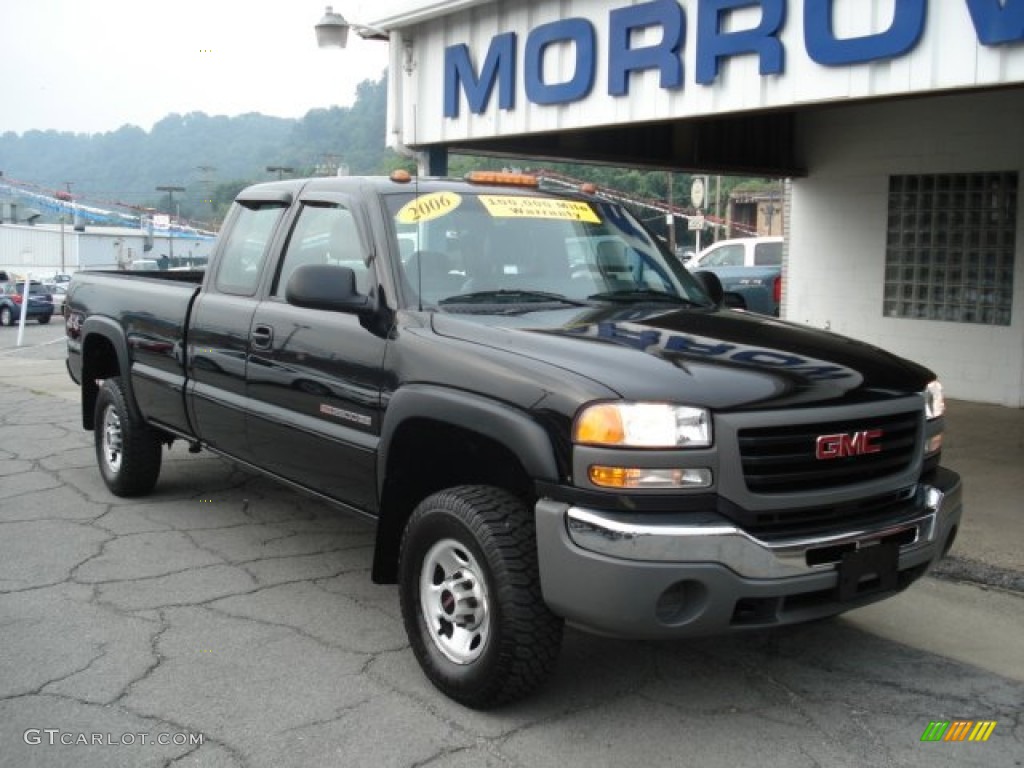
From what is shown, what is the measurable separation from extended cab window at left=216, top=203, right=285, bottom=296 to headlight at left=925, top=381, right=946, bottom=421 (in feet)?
10.4

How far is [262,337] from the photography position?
4.87m

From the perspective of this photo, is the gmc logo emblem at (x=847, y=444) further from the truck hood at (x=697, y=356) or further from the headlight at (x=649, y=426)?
the headlight at (x=649, y=426)

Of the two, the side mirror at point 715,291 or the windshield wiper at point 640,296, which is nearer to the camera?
the windshield wiper at point 640,296

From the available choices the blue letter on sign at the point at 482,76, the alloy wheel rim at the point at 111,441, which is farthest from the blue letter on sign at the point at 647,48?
the alloy wheel rim at the point at 111,441

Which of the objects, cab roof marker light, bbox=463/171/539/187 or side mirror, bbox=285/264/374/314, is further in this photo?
cab roof marker light, bbox=463/171/539/187

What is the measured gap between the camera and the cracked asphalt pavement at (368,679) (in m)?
3.39

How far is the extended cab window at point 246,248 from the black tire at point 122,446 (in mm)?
1416

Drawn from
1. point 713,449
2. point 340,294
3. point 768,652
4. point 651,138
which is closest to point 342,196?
point 340,294

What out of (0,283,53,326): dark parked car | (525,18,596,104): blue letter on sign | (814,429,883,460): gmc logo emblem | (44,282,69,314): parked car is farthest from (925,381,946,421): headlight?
(44,282,69,314): parked car

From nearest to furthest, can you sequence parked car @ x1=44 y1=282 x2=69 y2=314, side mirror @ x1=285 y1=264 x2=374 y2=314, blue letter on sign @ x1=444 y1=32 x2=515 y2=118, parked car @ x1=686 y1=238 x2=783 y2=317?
1. side mirror @ x1=285 y1=264 x2=374 y2=314
2. blue letter on sign @ x1=444 y1=32 x2=515 y2=118
3. parked car @ x1=686 y1=238 x2=783 y2=317
4. parked car @ x1=44 y1=282 x2=69 y2=314

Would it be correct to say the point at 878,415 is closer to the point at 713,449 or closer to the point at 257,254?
the point at 713,449

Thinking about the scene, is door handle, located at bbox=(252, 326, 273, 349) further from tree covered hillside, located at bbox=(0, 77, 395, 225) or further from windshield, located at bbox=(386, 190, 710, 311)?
tree covered hillside, located at bbox=(0, 77, 395, 225)

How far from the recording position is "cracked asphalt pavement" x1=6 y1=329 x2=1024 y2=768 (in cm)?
339

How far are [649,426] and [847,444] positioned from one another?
733 mm
